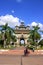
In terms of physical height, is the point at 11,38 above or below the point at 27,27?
below

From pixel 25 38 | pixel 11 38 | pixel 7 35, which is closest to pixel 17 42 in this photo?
pixel 25 38

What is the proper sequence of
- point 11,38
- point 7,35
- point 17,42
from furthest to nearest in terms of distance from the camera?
point 17,42 < point 11,38 < point 7,35

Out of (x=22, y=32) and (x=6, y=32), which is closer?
(x=6, y=32)

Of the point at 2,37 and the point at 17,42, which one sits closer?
the point at 2,37

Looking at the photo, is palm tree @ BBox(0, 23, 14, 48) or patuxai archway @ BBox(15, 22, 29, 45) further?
patuxai archway @ BBox(15, 22, 29, 45)

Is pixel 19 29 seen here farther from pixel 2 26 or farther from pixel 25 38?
pixel 2 26

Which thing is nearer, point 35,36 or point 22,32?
point 35,36

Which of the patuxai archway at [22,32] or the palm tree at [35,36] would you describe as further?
the patuxai archway at [22,32]

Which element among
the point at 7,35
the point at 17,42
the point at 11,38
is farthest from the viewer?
the point at 17,42

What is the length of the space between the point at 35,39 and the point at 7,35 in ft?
26.0

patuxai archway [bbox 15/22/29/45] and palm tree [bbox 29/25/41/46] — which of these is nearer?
palm tree [bbox 29/25/41/46]

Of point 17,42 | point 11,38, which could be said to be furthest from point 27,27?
point 11,38

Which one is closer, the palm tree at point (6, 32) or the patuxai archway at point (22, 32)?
the palm tree at point (6, 32)

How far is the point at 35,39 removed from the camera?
4744 centimetres
